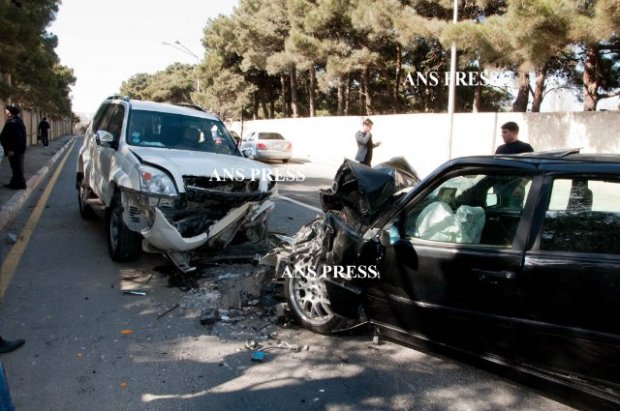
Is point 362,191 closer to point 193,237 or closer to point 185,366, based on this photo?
point 185,366

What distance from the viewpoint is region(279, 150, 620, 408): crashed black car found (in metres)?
2.61

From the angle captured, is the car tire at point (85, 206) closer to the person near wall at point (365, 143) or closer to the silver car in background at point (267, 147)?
the person near wall at point (365, 143)

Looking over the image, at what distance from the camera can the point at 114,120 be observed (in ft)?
22.6

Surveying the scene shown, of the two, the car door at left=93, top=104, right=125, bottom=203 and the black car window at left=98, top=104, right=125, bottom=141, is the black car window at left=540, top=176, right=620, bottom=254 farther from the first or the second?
the black car window at left=98, top=104, right=125, bottom=141

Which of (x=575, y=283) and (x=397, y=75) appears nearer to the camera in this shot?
(x=575, y=283)

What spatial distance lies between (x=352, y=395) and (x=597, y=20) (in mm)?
8848

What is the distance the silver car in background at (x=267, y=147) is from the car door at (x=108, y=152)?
15.0 m

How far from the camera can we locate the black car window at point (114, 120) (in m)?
6.49

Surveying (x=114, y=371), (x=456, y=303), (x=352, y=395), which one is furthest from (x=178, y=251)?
(x=456, y=303)

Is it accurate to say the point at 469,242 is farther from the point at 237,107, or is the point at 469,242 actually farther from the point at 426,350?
the point at 237,107

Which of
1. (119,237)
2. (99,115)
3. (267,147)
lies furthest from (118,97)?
(267,147)

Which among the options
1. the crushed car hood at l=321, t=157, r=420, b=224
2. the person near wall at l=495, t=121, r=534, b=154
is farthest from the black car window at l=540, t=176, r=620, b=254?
the person near wall at l=495, t=121, r=534, b=154

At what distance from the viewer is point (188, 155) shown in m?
5.74

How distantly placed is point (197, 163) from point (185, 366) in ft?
8.14
